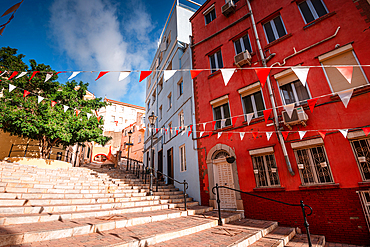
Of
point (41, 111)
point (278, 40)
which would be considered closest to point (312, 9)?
point (278, 40)

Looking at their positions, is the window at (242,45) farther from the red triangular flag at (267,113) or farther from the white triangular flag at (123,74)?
the white triangular flag at (123,74)

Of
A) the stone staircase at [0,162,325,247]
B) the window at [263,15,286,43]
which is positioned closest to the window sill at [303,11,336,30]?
the window at [263,15,286,43]

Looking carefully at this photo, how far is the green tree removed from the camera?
10.9 metres

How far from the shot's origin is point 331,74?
6.46m

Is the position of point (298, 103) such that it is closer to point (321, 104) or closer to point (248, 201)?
point (321, 104)

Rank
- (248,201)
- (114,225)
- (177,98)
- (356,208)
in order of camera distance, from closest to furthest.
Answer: (114,225) → (356,208) → (248,201) → (177,98)

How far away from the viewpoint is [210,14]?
1162 cm

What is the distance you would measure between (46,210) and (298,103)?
9583mm

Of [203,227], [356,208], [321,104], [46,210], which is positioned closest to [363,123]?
[321,104]

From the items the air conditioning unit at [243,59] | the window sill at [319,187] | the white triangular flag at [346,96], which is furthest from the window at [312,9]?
the window sill at [319,187]

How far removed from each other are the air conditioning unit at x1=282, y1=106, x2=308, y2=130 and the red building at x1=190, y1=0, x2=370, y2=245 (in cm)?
4

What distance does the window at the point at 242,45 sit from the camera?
361 inches

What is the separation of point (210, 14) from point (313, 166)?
11054 millimetres

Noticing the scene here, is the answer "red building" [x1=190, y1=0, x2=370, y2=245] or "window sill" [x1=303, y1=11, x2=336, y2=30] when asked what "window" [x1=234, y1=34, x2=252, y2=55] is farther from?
"window sill" [x1=303, y1=11, x2=336, y2=30]
